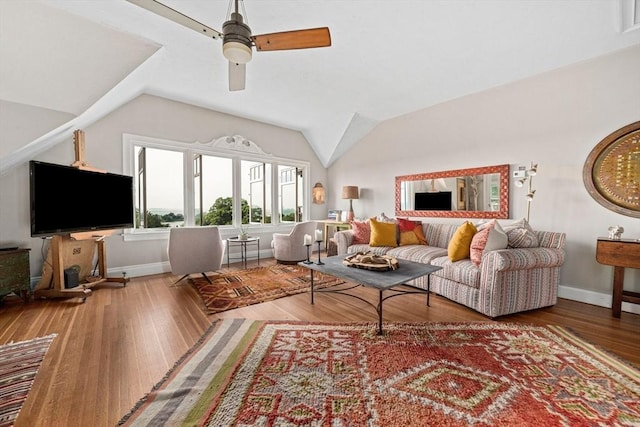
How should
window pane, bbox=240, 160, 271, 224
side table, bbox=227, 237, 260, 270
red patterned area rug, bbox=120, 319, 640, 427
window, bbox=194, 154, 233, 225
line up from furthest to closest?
window pane, bbox=240, 160, 271, 224 → window, bbox=194, 154, 233, 225 → side table, bbox=227, 237, 260, 270 → red patterned area rug, bbox=120, 319, 640, 427

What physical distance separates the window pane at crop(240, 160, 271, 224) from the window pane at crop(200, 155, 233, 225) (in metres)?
0.34

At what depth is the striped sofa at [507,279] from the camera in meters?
2.38

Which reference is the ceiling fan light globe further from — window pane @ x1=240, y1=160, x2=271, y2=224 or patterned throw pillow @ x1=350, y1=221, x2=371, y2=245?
window pane @ x1=240, y1=160, x2=271, y2=224

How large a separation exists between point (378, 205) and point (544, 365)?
12.2 feet

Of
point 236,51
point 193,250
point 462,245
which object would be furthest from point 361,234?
point 236,51

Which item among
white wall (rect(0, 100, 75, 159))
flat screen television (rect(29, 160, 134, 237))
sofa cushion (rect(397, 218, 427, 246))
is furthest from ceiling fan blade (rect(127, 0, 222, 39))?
sofa cushion (rect(397, 218, 427, 246))

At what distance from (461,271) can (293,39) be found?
2.65 m

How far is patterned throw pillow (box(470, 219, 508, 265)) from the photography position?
8.66ft

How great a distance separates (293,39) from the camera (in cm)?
194

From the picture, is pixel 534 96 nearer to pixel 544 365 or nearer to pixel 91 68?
pixel 544 365

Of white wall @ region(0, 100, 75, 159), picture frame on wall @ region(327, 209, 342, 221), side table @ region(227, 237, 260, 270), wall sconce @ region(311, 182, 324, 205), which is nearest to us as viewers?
white wall @ region(0, 100, 75, 159)

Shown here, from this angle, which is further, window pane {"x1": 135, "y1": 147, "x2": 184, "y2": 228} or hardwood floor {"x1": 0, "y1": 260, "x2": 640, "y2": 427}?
window pane {"x1": 135, "y1": 147, "x2": 184, "y2": 228}

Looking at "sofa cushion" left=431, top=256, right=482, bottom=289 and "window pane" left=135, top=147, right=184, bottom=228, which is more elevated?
"window pane" left=135, top=147, right=184, bottom=228

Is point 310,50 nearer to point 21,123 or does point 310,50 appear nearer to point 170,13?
point 170,13
